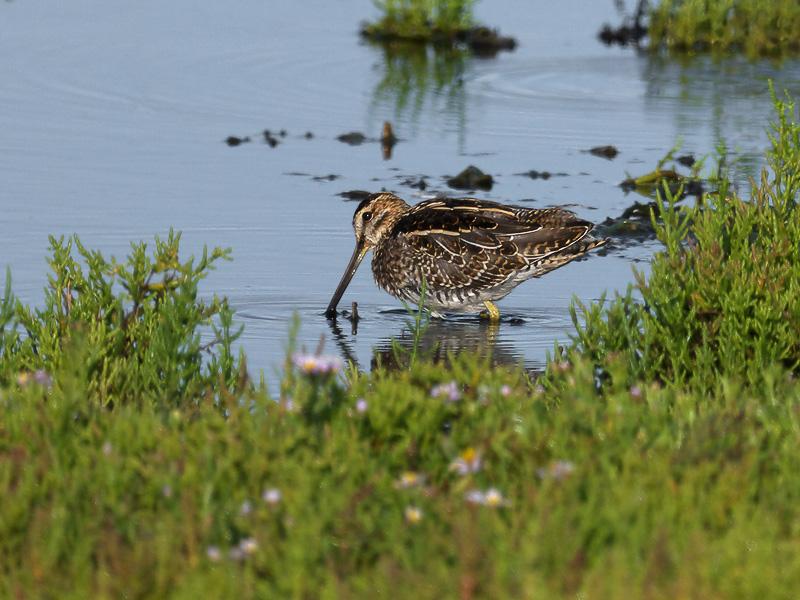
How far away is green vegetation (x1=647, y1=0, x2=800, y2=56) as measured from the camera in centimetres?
1997

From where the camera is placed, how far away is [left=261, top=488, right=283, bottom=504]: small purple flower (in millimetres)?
4637

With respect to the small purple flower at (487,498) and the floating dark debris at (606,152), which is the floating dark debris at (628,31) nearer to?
the floating dark debris at (606,152)

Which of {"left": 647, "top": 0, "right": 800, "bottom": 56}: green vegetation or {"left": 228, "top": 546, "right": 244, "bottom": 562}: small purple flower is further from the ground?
{"left": 647, "top": 0, "right": 800, "bottom": 56}: green vegetation

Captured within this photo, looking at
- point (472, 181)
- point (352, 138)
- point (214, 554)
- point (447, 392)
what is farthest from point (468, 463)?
point (352, 138)

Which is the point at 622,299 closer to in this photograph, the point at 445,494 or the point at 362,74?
the point at 445,494

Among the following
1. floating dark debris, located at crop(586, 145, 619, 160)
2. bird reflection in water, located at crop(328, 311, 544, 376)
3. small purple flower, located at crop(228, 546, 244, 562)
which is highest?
floating dark debris, located at crop(586, 145, 619, 160)

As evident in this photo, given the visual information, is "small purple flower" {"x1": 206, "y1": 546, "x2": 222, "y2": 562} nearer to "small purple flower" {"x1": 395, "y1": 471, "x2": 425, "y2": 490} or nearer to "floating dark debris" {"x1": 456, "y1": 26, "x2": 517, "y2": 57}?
"small purple flower" {"x1": 395, "y1": 471, "x2": 425, "y2": 490}

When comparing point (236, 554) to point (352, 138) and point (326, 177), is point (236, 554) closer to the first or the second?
point (326, 177)

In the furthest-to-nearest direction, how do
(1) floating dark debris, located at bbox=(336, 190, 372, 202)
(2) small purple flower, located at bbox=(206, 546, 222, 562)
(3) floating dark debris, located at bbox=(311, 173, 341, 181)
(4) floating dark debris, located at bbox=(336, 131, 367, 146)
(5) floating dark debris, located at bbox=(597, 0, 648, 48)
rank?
(5) floating dark debris, located at bbox=(597, 0, 648, 48) < (4) floating dark debris, located at bbox=(336, 131, 367, 146) < (3) floating dark debris, located at bbox=(311, 173, 341, 181) < (1) floating dark debris, located at bbox=(336, 190, 372, 202) < (2) small purple flower, located at bbox=(206, 546, 222, 562)

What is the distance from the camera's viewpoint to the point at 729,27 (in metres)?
20.3

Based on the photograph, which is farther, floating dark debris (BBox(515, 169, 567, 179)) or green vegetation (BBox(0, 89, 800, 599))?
floating dark debris (BBox(515, 169, 567, 179))

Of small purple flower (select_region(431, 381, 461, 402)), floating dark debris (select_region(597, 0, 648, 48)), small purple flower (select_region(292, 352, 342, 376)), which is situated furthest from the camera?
floating dark debris (select_region(597, 0, 648, 48))

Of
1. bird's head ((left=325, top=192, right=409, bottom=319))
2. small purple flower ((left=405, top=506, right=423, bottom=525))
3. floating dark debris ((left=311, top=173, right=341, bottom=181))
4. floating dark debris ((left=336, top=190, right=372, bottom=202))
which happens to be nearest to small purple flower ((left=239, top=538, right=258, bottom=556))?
small purple flower ((left=405, top=506, right=423, bottom=525))

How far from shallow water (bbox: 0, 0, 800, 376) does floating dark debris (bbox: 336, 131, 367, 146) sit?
0.12m
